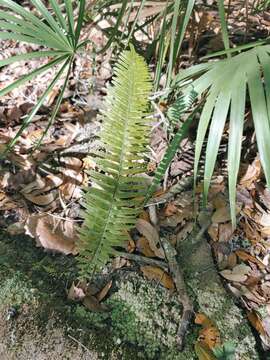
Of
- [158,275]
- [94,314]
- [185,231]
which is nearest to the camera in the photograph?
[94,314]

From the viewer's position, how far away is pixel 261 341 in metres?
1.29

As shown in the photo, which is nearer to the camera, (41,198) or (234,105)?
(234,105)

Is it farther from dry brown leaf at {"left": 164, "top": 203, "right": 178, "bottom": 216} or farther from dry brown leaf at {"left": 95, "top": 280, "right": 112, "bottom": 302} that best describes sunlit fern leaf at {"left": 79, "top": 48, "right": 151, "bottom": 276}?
dry brown leaf at {"left": 164, "top": 203, "right": 178, "bottom": 216}

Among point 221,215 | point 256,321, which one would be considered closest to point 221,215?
point 221,215

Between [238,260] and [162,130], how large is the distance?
601 mm

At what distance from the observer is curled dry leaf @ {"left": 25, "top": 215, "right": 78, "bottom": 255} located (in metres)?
1.38

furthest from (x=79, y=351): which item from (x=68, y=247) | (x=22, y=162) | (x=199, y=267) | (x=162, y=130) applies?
(x=162, y=130)

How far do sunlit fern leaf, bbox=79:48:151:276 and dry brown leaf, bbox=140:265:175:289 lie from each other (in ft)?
0.50

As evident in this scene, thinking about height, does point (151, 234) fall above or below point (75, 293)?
above

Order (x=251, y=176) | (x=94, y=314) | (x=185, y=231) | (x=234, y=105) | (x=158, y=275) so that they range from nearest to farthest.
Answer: (x=234, y=105)
(x=94, y=314)
(x=158, y=275)
(x=185, y=231)
(x=251, y=176)

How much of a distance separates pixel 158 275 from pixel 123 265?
113 mm

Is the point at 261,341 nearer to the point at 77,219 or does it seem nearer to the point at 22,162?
the point at 77,219

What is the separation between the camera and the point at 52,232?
4.60 feet

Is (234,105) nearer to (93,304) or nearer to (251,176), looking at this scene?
(251,176)
